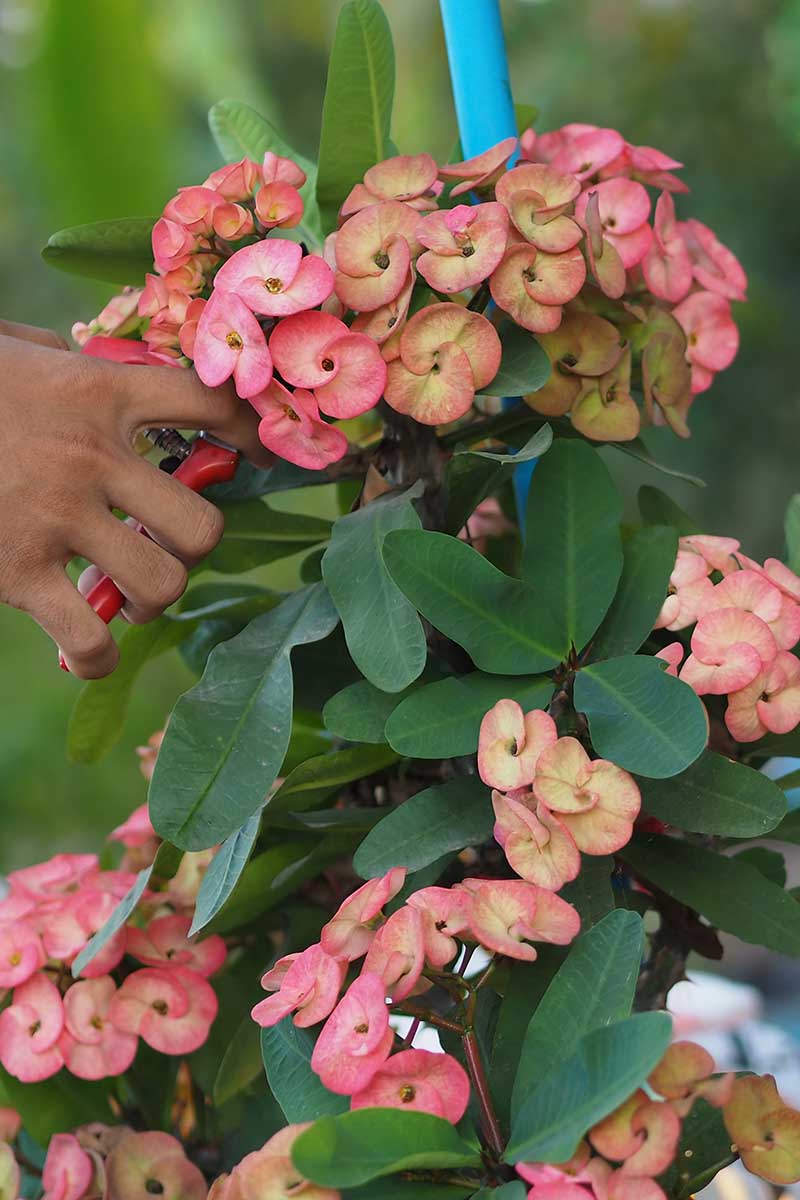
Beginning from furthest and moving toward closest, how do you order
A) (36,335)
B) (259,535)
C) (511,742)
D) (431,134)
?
1. (431,134)
2. (259,535)
3. (36,335)
4. (511,742)

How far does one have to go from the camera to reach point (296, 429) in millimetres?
522

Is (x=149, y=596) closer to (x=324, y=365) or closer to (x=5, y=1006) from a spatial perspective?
(x=324, y=365)

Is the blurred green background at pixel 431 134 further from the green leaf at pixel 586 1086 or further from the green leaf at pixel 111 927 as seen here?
the green leaf at pixel 586 1086

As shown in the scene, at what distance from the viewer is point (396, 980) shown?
1.36 ft

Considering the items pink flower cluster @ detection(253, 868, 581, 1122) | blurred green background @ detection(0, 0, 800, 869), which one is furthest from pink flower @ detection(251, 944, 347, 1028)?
blurred green background @ detection(0, 0, 800, 869)

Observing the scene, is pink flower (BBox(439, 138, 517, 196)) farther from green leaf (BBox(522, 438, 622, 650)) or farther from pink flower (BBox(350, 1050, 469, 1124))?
pink flower (BBox(350, 1050, 469, 1124))

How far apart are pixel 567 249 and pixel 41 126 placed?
1826 millimetres

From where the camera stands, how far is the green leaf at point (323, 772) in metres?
0.54

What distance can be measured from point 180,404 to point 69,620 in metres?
0.11

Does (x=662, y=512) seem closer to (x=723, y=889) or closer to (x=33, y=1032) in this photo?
(x=723, y=889)

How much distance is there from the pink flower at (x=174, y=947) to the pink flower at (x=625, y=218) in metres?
0.42

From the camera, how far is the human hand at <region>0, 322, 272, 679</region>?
485 millimetres

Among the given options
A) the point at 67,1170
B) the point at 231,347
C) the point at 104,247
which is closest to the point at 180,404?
the point at 231,347

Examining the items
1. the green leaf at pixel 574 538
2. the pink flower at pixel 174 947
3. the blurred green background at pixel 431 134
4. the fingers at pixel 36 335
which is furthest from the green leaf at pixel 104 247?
the blurred green background at pixel 431 134
